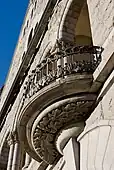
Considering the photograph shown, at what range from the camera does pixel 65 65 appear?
26.1 ft

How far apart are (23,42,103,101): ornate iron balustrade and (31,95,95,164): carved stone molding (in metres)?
0.43

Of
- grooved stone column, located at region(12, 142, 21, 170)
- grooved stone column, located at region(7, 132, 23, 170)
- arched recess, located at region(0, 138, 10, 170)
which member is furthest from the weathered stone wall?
arched recess, located at region(0, 138, 10, 170)

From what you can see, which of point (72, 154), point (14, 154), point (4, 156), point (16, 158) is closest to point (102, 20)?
point (72, 154)

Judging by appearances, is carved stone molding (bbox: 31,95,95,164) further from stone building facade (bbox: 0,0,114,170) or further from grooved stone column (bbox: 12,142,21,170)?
grooved stone column (bbox: 12,142,21,170)

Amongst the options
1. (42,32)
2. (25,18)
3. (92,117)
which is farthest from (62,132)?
(25,18)

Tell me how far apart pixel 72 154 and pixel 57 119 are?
0.63 m

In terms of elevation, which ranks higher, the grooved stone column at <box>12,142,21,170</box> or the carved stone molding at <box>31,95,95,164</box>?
the grooved stone column at <box>12,142,21,170</box>

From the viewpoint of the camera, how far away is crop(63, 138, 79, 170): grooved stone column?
729 centimetres

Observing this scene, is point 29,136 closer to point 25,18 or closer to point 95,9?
point 95,9

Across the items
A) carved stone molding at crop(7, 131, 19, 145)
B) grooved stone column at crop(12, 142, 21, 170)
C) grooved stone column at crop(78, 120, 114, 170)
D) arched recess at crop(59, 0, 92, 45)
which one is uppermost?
arched recess at crop(59, 0, 92, 45)

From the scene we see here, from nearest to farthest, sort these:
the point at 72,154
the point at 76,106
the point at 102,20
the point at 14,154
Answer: the point at 72,154 < the point at 76,106 < the point at 102,20 < the point at 14,154

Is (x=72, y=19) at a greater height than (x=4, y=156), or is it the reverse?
(x=72, y=19)

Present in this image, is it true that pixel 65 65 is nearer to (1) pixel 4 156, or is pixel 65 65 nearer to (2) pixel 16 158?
(2) pixel 16 158

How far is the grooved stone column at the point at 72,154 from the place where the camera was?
729 centimetres
